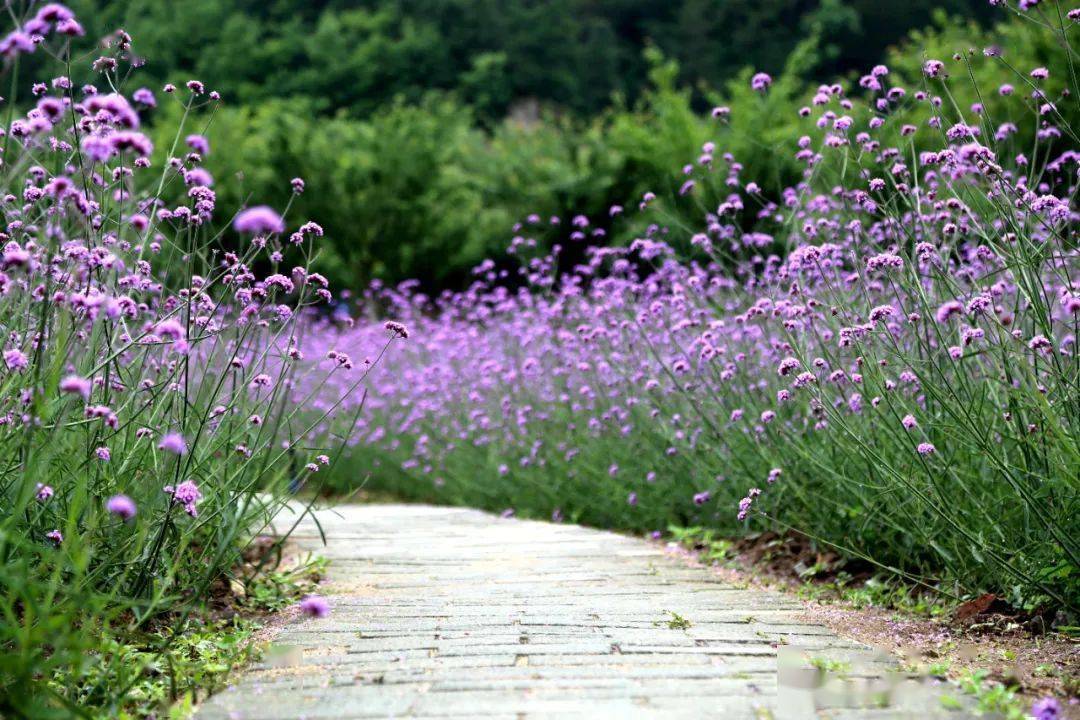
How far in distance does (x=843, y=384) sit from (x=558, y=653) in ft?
7.31

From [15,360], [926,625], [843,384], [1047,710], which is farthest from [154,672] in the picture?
[843,384]

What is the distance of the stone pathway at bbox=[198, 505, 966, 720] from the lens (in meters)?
2.65

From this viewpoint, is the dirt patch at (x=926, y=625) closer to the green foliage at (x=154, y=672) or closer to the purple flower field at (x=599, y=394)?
the purple flower field at (x=599, y=394)

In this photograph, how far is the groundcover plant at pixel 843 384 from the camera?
12.1 ft

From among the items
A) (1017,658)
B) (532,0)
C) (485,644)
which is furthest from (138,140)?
(532,0)

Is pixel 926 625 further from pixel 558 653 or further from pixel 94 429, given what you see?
pixel 94 429

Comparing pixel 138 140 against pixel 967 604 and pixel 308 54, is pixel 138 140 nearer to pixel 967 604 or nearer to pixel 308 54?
pixel 967 604

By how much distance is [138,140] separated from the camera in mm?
2432

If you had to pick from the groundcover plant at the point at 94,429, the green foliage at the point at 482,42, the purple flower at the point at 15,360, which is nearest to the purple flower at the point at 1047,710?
the groundcover plant at the point at 94,429

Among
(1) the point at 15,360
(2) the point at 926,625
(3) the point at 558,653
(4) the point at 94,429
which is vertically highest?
(1) the point at 15,360

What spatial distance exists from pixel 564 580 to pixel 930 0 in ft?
117

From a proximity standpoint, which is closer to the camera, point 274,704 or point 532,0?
point 274,704

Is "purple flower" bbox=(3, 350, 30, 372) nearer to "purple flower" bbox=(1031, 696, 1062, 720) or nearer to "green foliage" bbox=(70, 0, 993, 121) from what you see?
"purple flower" bbox=(1031, 696, 1062, 720)

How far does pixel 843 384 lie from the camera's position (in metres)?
4.74
